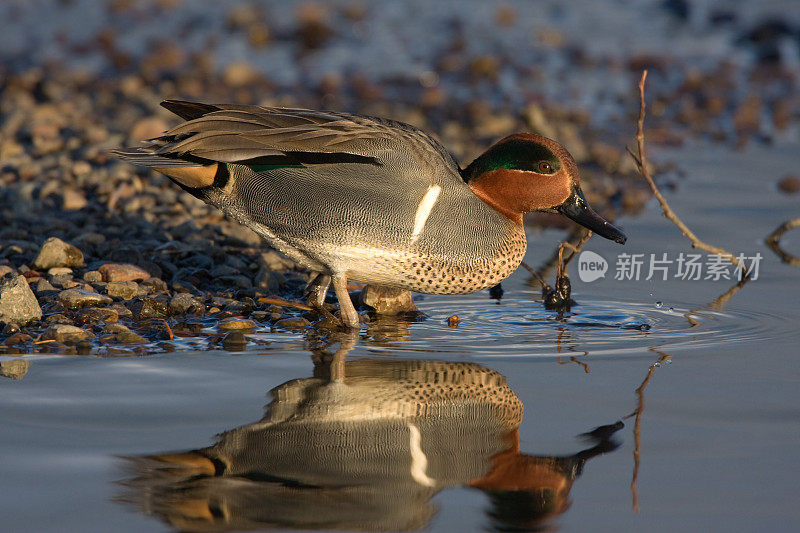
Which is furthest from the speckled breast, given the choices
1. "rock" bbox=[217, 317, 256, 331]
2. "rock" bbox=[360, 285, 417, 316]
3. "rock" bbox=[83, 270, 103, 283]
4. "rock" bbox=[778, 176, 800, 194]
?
"rock" bbox=[778, 176, 800, 194]

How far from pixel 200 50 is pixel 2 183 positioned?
6.03 metres

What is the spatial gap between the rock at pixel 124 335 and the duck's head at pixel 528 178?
176cm

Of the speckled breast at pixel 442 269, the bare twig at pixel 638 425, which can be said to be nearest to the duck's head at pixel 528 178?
the speckled breast at pixel 442 269

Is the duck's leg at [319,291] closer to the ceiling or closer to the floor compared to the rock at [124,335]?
closer to the ceiling

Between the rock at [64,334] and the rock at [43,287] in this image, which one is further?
the rock at [43,287]

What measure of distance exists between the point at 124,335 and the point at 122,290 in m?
0.67

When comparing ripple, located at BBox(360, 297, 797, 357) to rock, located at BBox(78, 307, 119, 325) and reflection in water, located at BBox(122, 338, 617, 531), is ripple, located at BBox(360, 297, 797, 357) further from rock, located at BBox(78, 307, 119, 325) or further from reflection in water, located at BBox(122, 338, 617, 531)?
rock, located at BBox(78, 307, 119, 325)

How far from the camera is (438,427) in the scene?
12.9 feet

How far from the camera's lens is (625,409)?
4070mm

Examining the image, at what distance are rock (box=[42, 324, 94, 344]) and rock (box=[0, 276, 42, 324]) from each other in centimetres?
21

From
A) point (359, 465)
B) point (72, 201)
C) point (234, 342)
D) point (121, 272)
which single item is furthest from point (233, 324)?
point (72, 201)

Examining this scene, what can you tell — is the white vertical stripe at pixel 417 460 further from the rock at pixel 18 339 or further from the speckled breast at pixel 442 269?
the rock at pixel 18 339

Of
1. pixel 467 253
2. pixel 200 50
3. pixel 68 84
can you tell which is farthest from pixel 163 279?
pixel 200 50

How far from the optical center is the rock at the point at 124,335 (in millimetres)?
4891
